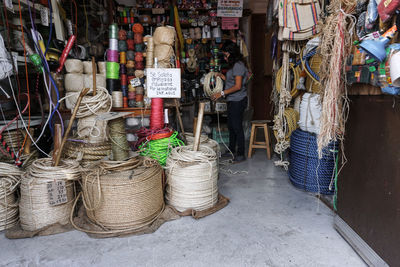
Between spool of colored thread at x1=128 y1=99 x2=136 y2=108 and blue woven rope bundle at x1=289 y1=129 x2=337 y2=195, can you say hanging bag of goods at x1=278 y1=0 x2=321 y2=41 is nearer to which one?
blue woven rope bundle at x1=289 y1=129 x2=337 y2=195

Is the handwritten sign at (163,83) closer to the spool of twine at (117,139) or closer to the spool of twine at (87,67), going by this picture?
the spool of twine at (117,139)

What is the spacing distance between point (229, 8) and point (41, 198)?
4.57 metres

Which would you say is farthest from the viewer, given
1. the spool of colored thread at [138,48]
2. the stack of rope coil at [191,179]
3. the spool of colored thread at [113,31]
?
the spool of colored thread at [138,48]

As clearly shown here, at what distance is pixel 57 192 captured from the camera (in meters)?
1.99

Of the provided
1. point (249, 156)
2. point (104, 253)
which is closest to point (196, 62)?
point (249, 156)

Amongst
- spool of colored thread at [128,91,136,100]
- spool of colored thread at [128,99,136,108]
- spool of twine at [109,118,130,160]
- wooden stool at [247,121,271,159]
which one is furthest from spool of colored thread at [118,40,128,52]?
wooden stool at [247,121,271,159]

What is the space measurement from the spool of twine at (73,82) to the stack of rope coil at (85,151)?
84 centimetres

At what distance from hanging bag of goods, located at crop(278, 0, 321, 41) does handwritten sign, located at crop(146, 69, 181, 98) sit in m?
1.38

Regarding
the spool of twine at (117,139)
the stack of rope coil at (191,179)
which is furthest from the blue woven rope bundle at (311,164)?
the spool of twine at (117,139)

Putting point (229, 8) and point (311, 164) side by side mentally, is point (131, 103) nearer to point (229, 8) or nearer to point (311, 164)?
point (311, 164)

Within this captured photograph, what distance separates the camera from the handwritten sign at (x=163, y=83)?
2664mm

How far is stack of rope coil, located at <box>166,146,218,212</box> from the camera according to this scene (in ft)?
7.20

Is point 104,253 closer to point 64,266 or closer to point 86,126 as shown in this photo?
point 64,266

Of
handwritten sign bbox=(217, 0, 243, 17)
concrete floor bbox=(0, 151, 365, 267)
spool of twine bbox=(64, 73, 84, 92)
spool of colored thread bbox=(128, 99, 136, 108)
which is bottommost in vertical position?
concrete floor bbox=(0, 151, 365, 267)
